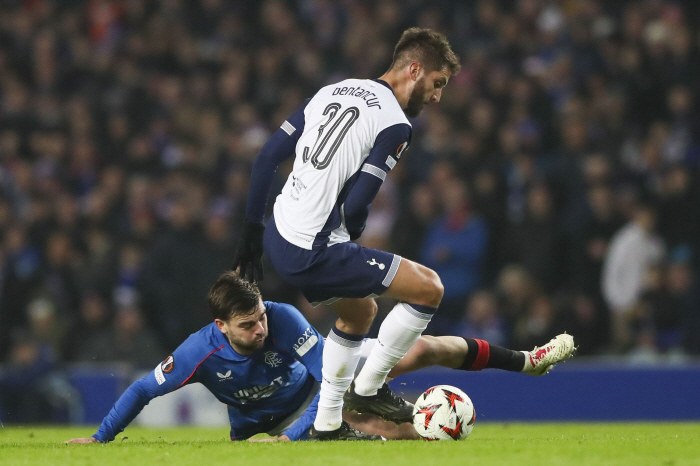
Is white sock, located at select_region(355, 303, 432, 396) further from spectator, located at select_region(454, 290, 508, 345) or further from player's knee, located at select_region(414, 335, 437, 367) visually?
spectator, located at select_region(454, 290, 508, 345)

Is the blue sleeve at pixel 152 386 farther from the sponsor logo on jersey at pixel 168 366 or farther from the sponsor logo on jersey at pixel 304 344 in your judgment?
the sponsor logo on jersey at pixel 304 344

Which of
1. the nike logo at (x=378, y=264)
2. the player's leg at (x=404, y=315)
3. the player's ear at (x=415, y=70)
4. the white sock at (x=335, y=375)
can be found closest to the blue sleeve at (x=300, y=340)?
the white sock at (x=335, y=375)

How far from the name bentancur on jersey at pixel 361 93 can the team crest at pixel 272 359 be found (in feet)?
5.32

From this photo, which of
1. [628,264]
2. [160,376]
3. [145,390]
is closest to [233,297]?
[160,376]

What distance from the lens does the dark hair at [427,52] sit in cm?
533

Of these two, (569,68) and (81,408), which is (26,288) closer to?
(81,408)

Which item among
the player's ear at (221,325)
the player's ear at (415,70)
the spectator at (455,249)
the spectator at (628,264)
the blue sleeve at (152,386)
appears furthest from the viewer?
the spectator at (455,249)

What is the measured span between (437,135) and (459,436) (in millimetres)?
5942

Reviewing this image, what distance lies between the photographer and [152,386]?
18.6 ft

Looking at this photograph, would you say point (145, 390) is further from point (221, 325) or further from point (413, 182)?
point (413, 182)

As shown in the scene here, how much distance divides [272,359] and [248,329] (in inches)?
14.1

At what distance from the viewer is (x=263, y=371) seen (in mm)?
6051

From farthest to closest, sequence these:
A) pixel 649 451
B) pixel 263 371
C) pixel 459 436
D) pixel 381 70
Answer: pixel 381 70 < pixel 263 371 < pixel 459 436 < pixel 649 451

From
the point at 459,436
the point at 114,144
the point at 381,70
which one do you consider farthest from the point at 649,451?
the point at 114,144
